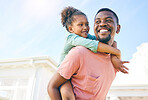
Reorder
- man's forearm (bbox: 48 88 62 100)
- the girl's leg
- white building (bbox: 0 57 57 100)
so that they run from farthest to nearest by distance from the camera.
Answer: white building (bbox: 0 57 57 100), man's forearm (bbox: 48 88 62 100), the girl's leg

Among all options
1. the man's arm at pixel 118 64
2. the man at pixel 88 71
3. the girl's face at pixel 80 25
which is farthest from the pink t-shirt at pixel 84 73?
the girl's face at pixel 80 25

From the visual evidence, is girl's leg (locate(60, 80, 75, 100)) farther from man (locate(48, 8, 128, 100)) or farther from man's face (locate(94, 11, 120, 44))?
man's face (locate(94, 11, 120, 44))

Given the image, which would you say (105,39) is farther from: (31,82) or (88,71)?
(31,82)

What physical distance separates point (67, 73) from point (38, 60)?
6.14 metres

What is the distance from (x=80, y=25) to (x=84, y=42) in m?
0.62

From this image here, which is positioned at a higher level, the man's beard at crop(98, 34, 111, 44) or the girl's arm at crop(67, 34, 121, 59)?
the man's beard at crop(98, 34, 111, 44)

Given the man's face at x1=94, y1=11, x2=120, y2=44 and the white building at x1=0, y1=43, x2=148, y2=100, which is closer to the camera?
the man's face at x1=94, y1=11, x2=120, y2=44

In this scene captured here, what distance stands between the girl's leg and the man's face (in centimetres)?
47

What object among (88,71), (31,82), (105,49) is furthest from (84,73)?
(31,82)

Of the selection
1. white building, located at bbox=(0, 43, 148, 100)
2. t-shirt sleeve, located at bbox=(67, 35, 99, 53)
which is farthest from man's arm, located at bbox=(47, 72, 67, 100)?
white building, located at bbox=(0, 43, 148, 100)

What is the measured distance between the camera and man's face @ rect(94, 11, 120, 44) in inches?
57.7

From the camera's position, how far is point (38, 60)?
7254mm

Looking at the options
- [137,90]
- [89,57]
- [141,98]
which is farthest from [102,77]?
[141,98]

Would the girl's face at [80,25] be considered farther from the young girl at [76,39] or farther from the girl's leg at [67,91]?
the girl's leg at [67,91]
